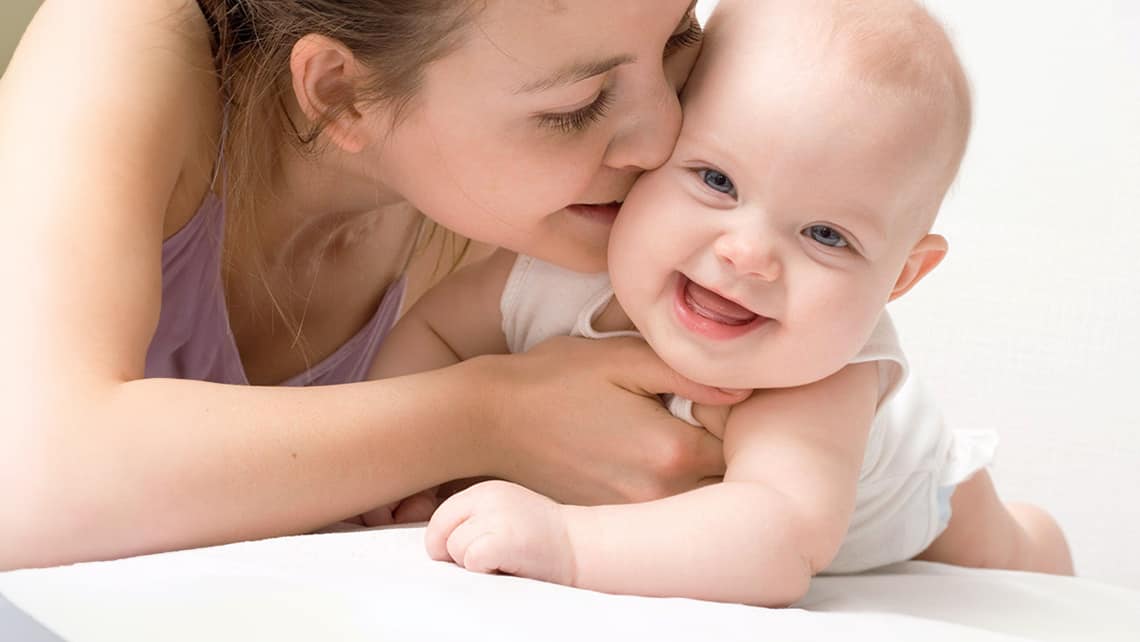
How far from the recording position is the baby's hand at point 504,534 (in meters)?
1.05

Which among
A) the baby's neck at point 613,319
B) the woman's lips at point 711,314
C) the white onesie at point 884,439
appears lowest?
the white onesie at point 884,439

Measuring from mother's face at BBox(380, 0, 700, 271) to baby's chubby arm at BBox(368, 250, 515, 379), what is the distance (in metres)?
0.10

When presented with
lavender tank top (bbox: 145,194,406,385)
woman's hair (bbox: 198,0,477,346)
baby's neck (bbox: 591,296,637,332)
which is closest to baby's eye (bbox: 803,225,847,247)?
baby's neck (bbox: 591,296,637,332)

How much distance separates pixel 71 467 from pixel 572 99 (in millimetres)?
505

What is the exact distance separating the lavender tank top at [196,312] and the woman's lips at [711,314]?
55 cm

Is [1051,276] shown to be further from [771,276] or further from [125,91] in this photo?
[125,91]

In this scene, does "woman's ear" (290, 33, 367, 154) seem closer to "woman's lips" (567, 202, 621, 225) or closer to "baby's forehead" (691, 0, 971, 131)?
"woman's lips" (567, 202, 621, 225)

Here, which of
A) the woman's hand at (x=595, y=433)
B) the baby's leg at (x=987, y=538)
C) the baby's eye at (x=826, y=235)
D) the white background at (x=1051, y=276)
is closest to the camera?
the baby's eye at (x=826, y=235)

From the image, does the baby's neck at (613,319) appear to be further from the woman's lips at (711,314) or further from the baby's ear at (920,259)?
the baby's ear at (920,259)

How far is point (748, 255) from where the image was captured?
1129 mm

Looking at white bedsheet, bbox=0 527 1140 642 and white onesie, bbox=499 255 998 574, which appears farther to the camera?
white onesie, bbox=499 255 998 574

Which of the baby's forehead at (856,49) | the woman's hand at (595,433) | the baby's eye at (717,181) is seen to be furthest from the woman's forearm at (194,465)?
the baby's forehead at (856,49)

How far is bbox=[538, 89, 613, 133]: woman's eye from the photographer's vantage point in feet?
4.01

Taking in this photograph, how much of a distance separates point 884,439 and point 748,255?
0.41 m
